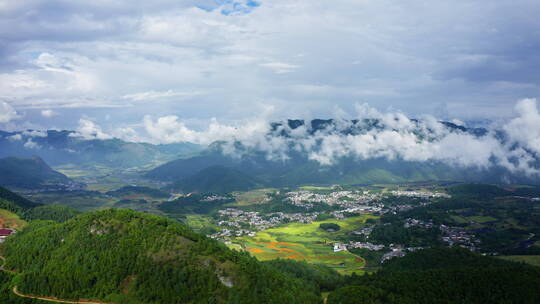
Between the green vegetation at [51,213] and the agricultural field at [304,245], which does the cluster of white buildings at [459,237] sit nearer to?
the agricultural field at [304,245]

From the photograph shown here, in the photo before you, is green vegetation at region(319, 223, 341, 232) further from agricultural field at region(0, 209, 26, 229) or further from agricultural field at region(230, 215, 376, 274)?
agricultural field at region(0, 209, 26, 229)

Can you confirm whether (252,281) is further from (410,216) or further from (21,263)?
(410,216)

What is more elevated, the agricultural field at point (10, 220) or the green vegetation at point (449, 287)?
the agricultural field at point (10, 220)

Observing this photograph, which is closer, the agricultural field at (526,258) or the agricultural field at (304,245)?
the agricultural field at (526,258)

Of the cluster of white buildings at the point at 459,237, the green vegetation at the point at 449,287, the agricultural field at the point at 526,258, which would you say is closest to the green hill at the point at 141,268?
the green vegetation at the point at 449,287

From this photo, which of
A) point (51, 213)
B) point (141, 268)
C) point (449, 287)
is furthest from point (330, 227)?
point (51, 213)

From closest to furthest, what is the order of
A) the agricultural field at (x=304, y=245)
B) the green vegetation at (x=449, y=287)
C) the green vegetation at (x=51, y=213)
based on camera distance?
the green vegetation at (x=449, y=287)
the agricultural field at (x=304, y=245)
the green vegetation at (x=51, y=213)

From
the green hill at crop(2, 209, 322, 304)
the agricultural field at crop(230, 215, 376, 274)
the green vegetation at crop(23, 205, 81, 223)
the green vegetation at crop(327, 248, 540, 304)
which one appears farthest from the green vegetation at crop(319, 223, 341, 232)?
the green vegetation at crop(23, 205, 81, 223)

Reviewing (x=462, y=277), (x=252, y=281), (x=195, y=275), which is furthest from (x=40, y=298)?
(x=462, y=277)
